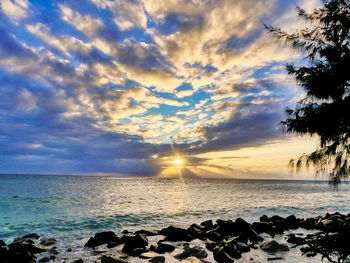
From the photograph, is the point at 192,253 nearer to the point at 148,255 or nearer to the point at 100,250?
the point at 148,255

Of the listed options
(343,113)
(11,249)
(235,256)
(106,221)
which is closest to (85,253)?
(11,249)

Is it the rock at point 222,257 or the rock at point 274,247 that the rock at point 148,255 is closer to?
the rock at point 222,257

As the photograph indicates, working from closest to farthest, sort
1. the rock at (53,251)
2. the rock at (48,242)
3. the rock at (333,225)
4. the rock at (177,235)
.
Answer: the rock at (333,225) → the rock at (53,251) → the rock at (48,242) → the rock at (177,235)

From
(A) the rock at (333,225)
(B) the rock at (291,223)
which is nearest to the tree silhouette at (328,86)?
(A) the rock at (333,225)

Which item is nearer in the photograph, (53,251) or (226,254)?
(226,254)

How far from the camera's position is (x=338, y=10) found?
8.73 m

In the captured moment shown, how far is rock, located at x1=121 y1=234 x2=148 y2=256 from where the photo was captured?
9367 millimetres

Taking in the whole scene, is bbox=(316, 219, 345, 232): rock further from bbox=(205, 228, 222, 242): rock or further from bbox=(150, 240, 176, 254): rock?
bbox=(150, 240, 176, 254): rock

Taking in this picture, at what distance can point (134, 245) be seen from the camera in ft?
32.8

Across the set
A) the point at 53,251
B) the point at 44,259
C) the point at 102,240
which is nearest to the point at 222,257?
the point at 102,240

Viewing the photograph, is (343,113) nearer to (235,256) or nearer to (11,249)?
(235,256)

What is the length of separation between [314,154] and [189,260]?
7705 millimetres

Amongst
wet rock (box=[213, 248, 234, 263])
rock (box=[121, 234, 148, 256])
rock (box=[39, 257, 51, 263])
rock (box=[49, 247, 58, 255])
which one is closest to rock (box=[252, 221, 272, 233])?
wet rock (box=[213, 248, 234, 263])

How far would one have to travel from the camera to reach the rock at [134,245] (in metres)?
9.37
